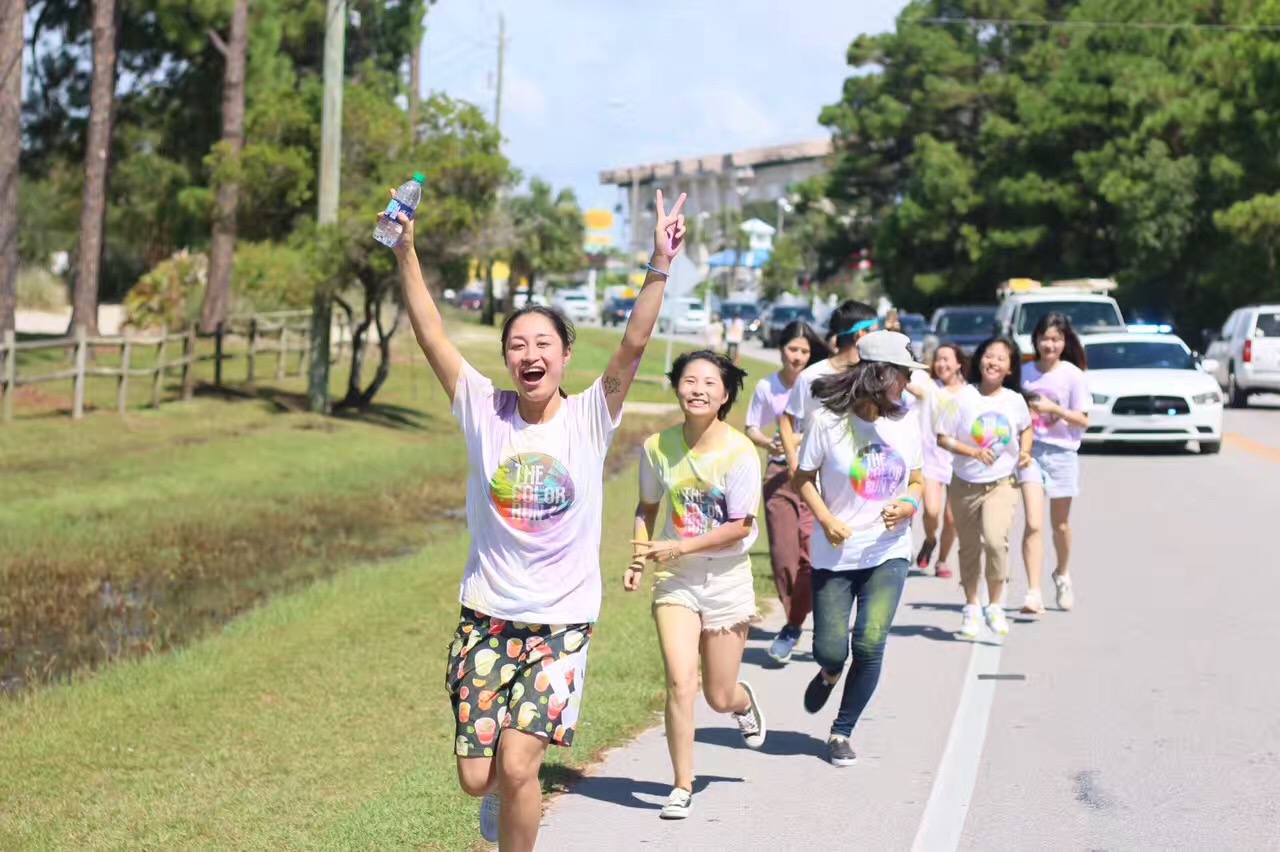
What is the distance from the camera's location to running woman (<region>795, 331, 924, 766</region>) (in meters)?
7.56

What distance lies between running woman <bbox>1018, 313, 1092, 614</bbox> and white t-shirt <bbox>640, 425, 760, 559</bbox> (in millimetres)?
4687

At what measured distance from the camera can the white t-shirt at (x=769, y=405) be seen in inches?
392

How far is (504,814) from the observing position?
5.42m

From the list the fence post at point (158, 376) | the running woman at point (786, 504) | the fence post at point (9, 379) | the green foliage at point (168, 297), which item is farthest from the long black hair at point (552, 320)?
the green foliage at point (168, 297)

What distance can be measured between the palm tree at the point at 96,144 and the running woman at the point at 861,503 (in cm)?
2571

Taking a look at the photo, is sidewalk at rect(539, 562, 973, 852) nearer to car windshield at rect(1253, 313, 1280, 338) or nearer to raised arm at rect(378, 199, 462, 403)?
raised arm at rect(378, 199, 462, 403)

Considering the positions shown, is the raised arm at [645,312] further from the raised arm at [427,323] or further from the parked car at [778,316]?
the parked car at [778,316]

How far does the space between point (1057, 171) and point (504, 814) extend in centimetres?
5221

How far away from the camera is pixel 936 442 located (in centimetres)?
1122

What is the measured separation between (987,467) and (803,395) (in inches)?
65.4

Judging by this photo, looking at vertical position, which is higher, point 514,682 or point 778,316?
point 778,316

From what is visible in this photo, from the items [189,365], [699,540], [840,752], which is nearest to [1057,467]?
[840,752]

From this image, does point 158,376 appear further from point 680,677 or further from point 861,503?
point 680,677

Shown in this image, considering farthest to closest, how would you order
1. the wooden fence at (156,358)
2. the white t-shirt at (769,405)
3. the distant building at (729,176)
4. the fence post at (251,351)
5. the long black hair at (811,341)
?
the distant building at (729,176) < the fence post at (251,351) < the wooden fence at (156,358) < the long black hair at (811,341) < the white t-shirt at (769,405)
